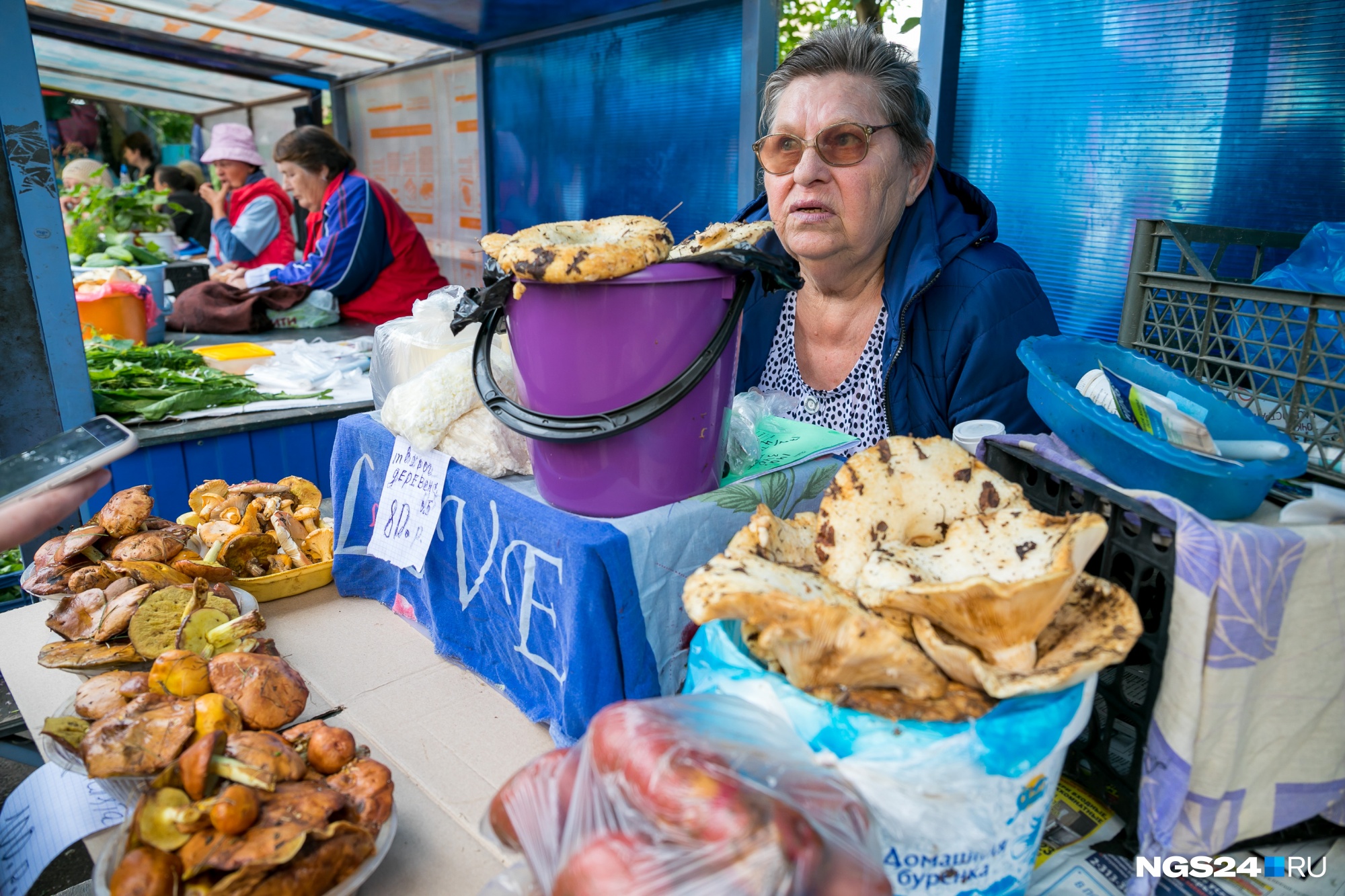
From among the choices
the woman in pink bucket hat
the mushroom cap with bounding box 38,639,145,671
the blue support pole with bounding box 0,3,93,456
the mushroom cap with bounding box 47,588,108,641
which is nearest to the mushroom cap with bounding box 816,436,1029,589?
the mushroom cap with bounding box 38,639,145,671

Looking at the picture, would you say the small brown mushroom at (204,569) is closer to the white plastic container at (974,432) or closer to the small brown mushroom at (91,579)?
the small brown mushroom at (91,579)

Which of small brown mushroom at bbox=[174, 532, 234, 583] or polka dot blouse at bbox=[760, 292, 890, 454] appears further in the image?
polka dot blouse at bbox=[760, 292, 890, 454]

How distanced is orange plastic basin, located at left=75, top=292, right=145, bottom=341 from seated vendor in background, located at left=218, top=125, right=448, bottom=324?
1.20m

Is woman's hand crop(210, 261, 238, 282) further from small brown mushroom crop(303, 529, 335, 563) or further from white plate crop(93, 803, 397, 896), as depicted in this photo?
white plate crop(93, 803, 397, 896)

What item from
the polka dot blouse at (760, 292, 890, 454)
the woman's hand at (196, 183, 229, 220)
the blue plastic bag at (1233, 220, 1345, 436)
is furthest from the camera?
the woman's hand at (196, 183, 229, 220)

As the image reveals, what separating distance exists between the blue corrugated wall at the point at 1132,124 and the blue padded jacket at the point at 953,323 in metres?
0.91

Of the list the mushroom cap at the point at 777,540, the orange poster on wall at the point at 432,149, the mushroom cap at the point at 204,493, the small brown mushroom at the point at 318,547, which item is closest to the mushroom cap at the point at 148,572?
the small brown mushroom at the point at 318,547

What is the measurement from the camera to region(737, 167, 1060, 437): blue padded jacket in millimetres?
2008

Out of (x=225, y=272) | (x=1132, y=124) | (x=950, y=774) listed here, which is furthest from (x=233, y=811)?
(x=225, y=272)

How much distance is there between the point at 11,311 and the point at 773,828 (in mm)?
3416

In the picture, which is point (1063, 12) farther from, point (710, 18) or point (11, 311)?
point (11, 311)

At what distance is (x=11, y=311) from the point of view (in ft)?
9.36

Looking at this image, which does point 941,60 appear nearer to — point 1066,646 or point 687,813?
point 1066,646

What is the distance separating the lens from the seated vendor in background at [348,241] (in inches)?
210
